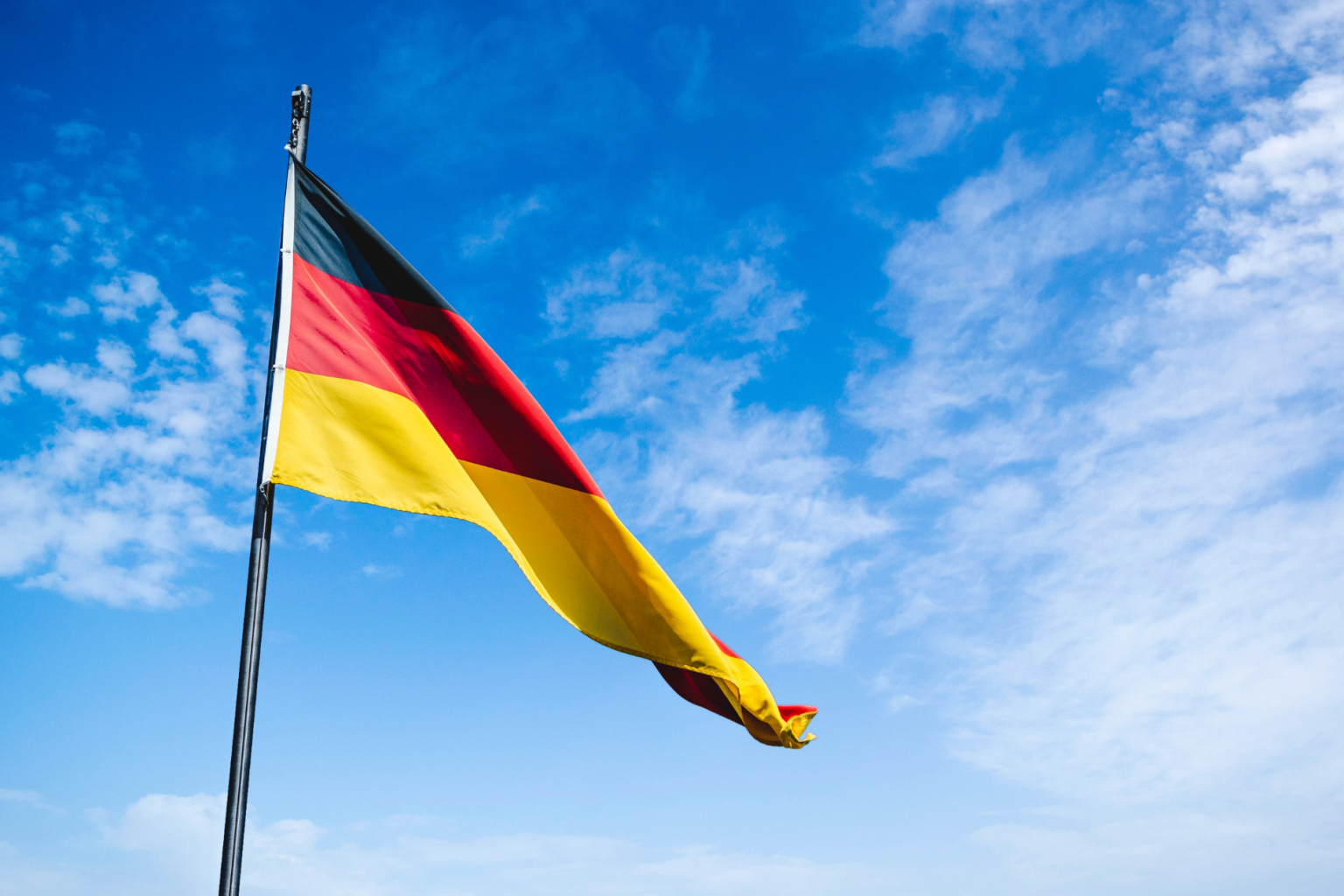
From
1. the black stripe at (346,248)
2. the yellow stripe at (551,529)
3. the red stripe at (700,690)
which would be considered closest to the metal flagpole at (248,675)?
the yellow stripe at (551,529)

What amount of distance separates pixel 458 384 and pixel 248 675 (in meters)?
4.03

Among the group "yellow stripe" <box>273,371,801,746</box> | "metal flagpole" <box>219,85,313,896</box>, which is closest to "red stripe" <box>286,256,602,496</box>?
"yellow stripe" <box>273,371,801,746</box>

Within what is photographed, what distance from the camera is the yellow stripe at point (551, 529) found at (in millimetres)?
8930

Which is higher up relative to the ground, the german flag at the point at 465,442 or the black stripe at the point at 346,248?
the black stripe at the point at 346,248

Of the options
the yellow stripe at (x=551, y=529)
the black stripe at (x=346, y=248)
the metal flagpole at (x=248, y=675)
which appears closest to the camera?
the metal flagpole at (x=248, y=675)

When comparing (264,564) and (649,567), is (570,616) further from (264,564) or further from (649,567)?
(264,564)

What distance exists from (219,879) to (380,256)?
613 cm

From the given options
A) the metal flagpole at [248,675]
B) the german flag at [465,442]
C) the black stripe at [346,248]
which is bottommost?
the metal flagpole at [248,675]

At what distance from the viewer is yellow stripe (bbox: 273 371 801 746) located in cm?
893

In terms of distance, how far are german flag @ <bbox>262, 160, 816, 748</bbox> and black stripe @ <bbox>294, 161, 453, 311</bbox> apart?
0.01 m

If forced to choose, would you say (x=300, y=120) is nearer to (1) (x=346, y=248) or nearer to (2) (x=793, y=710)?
(1) (x=346, y=248)

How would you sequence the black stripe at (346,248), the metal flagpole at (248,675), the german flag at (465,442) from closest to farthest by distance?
1. the metal flagpole at (248,675)
2. the german flag at (465,442)
3. the black stripe at (346,248)

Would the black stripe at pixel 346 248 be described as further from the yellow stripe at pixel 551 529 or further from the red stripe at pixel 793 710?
the red stripe at pixel 793 710

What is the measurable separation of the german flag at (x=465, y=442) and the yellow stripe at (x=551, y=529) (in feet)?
0.04
